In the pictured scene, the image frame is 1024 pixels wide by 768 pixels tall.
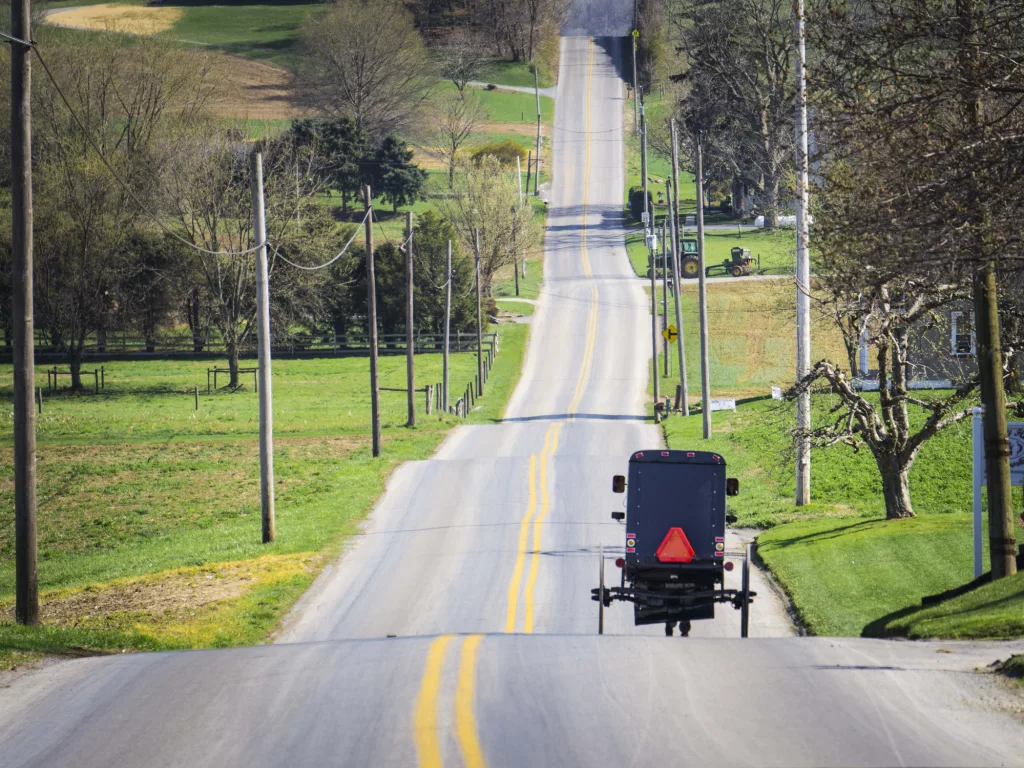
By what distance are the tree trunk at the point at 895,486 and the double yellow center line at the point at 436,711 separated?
14.9 m

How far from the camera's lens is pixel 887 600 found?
1919 cm

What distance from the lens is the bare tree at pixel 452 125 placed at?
115 meters

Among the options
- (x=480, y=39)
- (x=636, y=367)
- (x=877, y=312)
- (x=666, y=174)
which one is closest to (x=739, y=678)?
(x=877, y=312)

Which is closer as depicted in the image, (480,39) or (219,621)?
(219,621)

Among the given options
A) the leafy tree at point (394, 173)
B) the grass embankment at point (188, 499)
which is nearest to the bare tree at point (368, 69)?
the leafy tree at point (394, 173)

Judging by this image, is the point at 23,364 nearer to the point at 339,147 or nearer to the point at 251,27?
the point at 339,147

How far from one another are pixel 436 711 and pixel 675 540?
7.51 m

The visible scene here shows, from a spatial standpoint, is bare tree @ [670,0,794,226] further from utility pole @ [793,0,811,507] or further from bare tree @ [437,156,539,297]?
utility pole @ [793,0,811,507]

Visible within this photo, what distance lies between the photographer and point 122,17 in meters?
141

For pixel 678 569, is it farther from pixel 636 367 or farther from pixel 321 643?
pixel 636 367

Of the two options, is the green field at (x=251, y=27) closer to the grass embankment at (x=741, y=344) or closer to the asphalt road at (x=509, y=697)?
the grass embankment at (x=741, y=344)

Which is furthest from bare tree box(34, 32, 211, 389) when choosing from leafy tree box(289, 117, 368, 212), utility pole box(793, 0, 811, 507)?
utility pole box(793, 0, 811, 507)

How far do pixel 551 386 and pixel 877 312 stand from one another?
3790cm

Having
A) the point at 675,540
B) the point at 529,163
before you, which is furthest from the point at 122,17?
the point at 675,540
